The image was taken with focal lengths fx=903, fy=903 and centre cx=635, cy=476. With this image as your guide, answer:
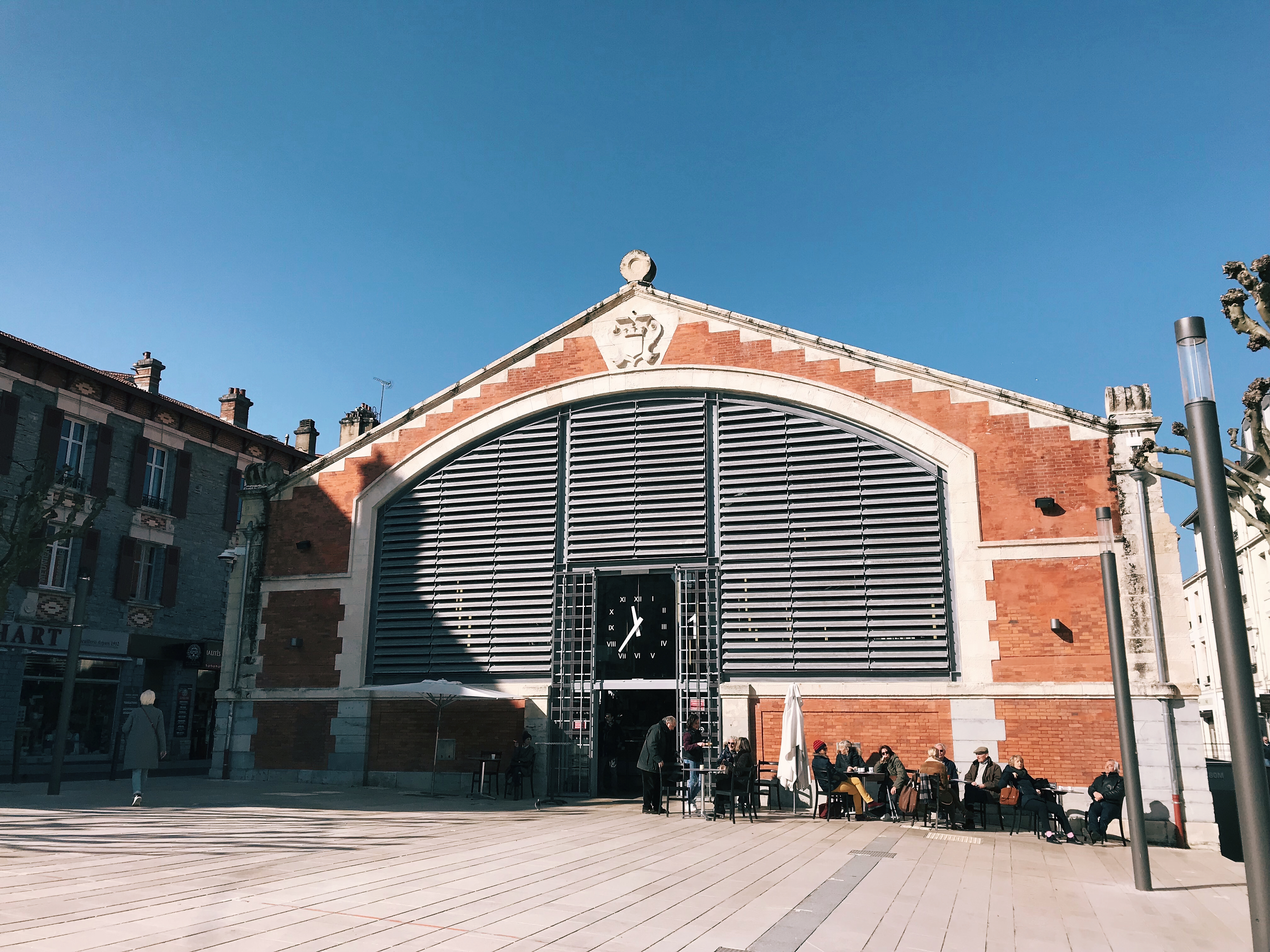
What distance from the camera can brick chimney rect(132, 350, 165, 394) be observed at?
1169 inches

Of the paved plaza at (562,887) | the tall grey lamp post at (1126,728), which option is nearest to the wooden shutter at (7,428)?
the paved plaza at (562,887)

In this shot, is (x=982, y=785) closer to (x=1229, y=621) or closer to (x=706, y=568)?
(x=706, y=568)

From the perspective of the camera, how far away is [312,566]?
18703 mm

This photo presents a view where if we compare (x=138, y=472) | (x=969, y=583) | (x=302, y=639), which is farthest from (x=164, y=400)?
(x=969, y=583)

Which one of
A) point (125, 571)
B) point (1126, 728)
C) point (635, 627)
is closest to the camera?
point (1126, 728)

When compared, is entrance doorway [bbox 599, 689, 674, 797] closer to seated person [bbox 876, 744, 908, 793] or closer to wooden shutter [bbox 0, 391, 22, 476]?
seated person [bbox 876, 744, 908, 793]

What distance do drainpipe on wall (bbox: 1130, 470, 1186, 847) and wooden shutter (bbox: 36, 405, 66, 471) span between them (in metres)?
25.3

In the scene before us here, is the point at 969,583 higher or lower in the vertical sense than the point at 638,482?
lower

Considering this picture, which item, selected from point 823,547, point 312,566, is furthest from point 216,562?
point 823,547

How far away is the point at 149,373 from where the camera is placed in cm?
2978

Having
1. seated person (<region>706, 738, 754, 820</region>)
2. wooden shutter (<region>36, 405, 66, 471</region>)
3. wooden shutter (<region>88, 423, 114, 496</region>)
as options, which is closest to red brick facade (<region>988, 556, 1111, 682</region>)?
seated person (<region>706, 738, 754, 820</region>)

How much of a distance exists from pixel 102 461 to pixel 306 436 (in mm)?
10374

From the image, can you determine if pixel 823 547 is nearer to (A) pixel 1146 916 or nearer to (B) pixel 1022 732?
(B) pixel 1022 732

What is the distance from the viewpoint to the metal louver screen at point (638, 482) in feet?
55.0
